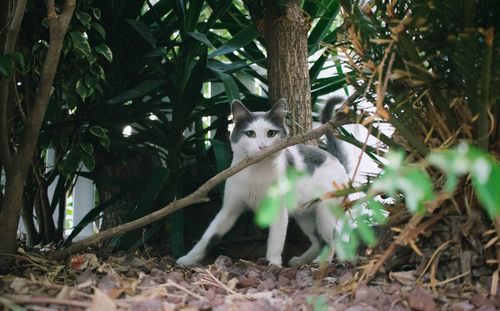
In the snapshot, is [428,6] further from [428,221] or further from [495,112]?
[428,221]

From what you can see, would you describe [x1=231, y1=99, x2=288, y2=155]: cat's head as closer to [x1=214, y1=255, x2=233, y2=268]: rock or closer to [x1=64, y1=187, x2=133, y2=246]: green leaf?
[x1=214, y1=255, x2=233, y2=268]: rock

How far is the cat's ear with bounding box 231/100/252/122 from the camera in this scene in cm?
268

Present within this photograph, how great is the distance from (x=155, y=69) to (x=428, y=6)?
190 centimetres

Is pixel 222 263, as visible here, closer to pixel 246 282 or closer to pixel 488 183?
pixel 246 282

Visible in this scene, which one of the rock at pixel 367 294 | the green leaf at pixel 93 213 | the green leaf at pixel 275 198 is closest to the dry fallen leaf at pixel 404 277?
the rock at pixel 367 294

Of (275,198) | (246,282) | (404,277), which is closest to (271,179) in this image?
(246,282)

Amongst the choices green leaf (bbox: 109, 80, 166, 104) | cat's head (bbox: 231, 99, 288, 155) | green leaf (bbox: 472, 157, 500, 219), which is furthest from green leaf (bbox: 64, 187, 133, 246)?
green leaf (bbox: 472, 157, 500, 219)

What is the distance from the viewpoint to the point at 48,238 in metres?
2.95

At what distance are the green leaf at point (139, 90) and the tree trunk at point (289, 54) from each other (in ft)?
2.00

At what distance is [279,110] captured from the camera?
2609 millimetres

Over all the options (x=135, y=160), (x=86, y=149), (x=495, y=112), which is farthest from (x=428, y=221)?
(x=135, y=160)

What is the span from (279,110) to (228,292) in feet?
4.16

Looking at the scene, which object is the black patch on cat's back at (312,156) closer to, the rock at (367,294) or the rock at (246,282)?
the rock at (246,282)

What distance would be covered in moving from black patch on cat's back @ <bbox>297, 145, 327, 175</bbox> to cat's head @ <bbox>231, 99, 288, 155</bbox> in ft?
0.54
